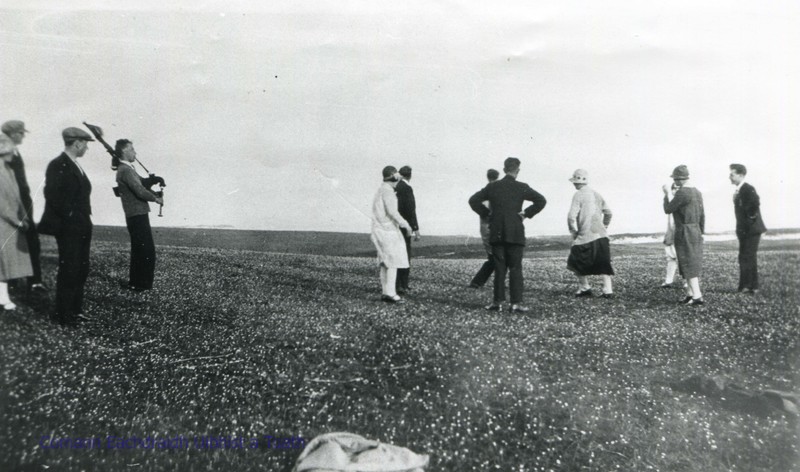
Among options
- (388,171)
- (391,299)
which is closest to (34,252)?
(388,171)

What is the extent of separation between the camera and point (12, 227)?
453cm

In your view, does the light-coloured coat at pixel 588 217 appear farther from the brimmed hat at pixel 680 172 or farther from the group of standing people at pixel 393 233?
the group of standing people at pixel 393 233

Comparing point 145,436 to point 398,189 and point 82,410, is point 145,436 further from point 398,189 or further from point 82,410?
point 398,189

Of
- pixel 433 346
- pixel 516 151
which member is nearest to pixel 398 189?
pixel 516 151

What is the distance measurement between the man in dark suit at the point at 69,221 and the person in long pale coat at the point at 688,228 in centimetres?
655

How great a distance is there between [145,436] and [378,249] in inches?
162

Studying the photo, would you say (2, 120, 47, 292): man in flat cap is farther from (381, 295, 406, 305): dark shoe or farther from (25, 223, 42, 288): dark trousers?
(381, 295, 406, 305): dark shoe

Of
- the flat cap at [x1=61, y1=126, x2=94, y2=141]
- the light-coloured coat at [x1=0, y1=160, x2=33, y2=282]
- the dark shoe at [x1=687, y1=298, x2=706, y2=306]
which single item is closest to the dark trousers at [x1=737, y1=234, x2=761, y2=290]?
the dark shoe at [x1=687, y1=298, x2=706, y2=306]

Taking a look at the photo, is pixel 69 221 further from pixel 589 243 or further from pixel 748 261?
pixel 748 261

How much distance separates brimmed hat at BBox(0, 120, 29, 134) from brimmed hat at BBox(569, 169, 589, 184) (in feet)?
19.7

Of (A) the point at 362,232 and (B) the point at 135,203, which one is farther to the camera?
(A) the point at 362,232

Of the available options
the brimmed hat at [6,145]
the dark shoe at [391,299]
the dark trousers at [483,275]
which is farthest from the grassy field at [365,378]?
the dark trousers at [483,275]

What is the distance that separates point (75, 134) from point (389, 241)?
4.28 m

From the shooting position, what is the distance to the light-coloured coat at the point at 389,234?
7508mm
